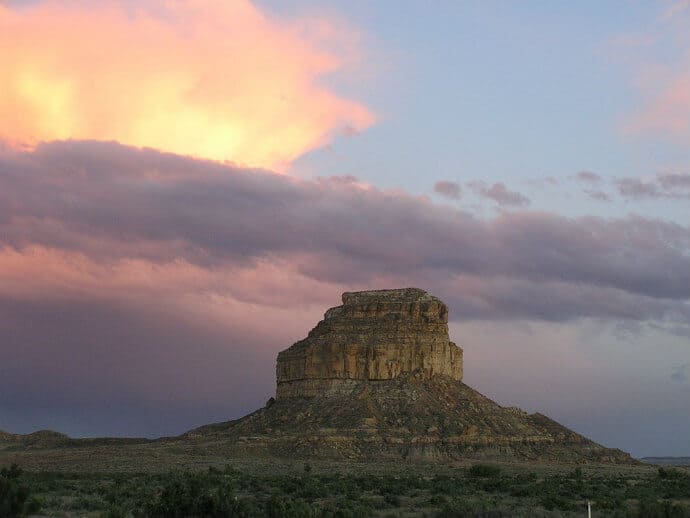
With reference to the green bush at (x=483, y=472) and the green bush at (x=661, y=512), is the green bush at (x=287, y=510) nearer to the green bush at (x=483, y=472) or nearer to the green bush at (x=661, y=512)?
the green bush at (x=661, y=512)

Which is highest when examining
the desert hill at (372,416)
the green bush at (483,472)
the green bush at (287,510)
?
the desert hill at (372,416)

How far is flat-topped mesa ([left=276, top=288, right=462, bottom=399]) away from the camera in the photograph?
107 m

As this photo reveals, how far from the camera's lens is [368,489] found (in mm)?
49281

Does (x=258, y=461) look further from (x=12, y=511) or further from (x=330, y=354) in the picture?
(x=12, y=511)

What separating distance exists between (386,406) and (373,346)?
8.60m

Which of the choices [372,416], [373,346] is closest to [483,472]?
[372,416]

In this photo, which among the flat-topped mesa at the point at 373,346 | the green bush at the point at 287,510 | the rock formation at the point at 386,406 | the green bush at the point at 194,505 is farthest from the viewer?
the flat-topped mesa at the point at 373,346

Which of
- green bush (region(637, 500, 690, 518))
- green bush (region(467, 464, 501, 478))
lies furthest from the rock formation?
green bush (region(637, 500, 690, 518))

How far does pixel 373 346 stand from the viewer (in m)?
107

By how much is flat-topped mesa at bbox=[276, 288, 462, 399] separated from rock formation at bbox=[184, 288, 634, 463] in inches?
4.5

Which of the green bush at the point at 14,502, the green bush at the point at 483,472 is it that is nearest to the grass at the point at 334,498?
the green bush at the point at 14,502

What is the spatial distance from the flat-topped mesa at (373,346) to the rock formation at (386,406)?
0.11 metres

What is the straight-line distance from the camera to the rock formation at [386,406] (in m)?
93.0

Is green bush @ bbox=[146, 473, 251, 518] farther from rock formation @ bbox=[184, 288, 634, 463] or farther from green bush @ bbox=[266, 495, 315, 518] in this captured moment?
rock formation @ bbox=[184, 288, 634, 463]
